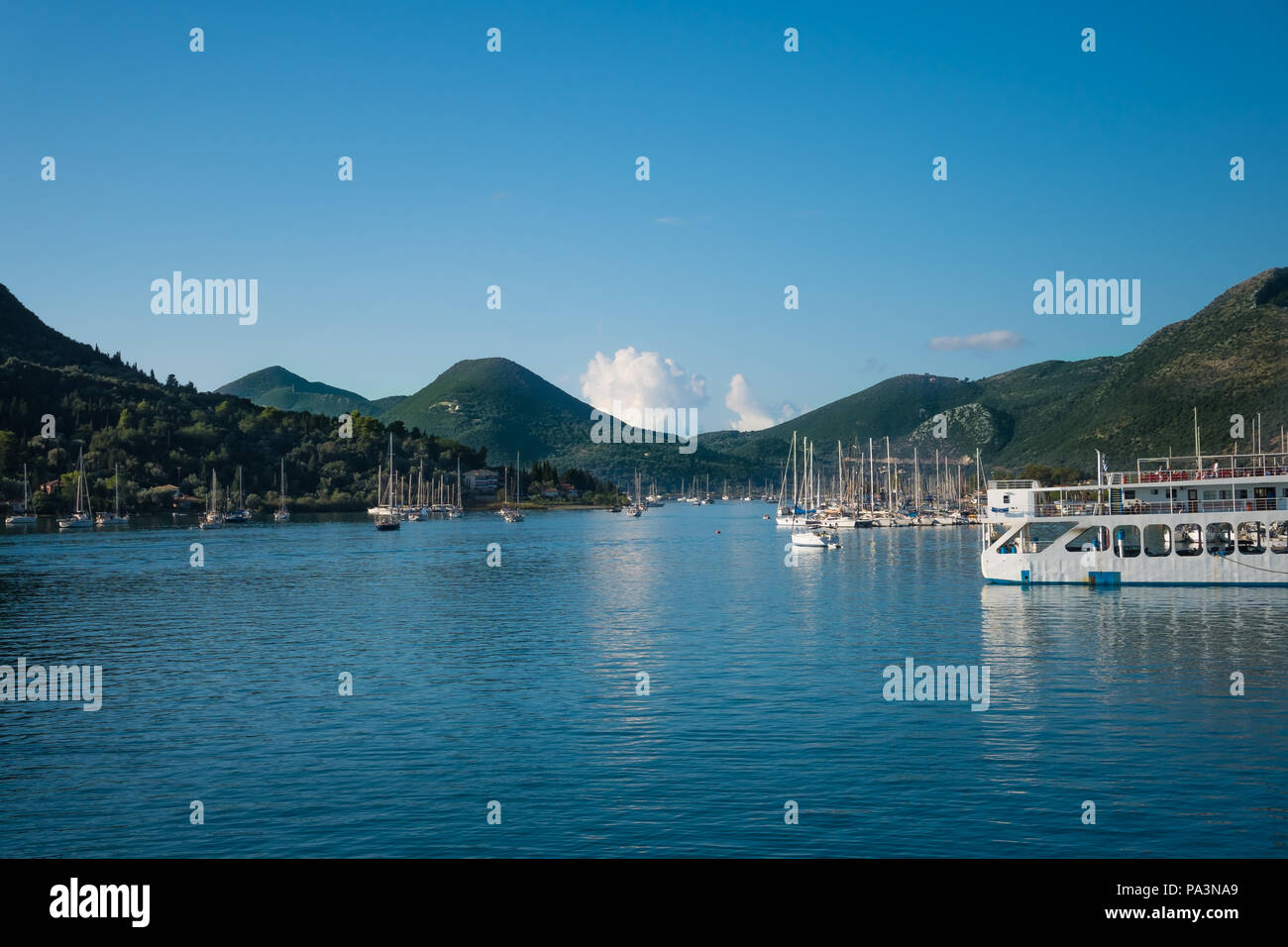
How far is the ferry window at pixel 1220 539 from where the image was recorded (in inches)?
2873

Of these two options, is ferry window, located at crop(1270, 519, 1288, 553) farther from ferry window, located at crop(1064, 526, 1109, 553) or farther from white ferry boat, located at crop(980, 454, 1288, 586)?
ferry window, located at crop(1064, 526, 1109, 553)

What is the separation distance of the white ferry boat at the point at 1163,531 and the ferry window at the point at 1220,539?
0.15m

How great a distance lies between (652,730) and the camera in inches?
1245

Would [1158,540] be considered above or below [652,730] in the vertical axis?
above

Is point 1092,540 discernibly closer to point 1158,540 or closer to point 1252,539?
point 1158,540

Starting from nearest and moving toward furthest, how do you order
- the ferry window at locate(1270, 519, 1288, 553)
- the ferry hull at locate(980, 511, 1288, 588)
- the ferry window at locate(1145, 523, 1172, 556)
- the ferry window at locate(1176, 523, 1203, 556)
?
the ferry hull at locate(980, 511, 1288, 588)
the ferry window at locate(1270, 519, 1288, 553)
the ferry window at locate(1176, 523, 1203, 556)
the ferry window at locate(1145, 523, 1172, 556)

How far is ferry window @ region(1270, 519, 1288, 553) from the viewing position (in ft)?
236

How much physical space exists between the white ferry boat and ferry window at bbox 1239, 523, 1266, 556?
0.07m

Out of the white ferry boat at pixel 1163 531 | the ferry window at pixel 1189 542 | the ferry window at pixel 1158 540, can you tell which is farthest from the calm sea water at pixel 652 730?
the ferry window at pixel 1158 540

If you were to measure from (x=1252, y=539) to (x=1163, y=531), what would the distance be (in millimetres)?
6351

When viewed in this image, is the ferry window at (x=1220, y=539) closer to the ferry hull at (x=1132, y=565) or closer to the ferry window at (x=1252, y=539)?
the ferry hull at (x=1132, y=565)

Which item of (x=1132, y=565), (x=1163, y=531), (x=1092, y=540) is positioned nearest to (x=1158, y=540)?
(x=1163, y=531)

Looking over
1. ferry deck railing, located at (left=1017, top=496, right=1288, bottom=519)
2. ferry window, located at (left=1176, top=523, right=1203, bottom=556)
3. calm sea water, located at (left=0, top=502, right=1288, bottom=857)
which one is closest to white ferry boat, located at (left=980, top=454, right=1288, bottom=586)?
ferry deck railing, located at (left=1017, top=496, right=1288, bottom=519)
